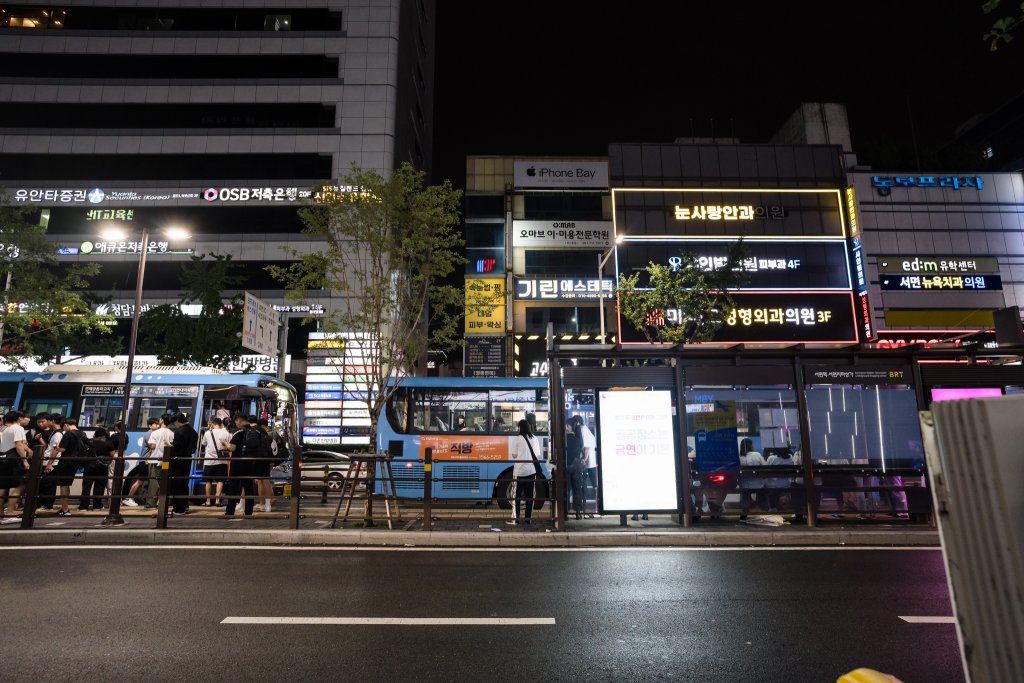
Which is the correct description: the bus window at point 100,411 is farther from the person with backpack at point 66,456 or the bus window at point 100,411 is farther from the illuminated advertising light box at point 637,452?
the illuminated advertising light box at point 637,452

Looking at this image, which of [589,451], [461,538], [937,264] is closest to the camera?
[461,538]

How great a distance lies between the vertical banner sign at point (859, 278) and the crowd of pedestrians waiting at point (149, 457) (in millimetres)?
27508

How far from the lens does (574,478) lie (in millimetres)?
10547

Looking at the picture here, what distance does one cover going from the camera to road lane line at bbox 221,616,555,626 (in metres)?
4.82

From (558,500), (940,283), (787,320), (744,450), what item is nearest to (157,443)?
(558,500)

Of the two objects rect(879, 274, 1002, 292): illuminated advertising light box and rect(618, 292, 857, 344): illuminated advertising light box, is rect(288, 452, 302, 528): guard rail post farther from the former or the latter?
rect(879, 274, 1002, 292): illuminated advertising light box

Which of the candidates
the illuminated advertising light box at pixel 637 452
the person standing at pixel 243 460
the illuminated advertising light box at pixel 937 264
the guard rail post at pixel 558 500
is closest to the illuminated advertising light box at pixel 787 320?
the illuminated advertising light box at pixel 937 264

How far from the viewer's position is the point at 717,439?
397 inches

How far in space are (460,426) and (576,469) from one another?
13.8ft

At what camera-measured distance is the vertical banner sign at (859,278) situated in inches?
1052

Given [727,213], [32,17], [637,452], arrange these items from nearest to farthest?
[637,452] < [727,213] < [32,17]

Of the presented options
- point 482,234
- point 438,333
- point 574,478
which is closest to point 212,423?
point 438,333

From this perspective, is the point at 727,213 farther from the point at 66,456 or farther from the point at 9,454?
the point at 9,454

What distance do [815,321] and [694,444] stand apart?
20415 mm
